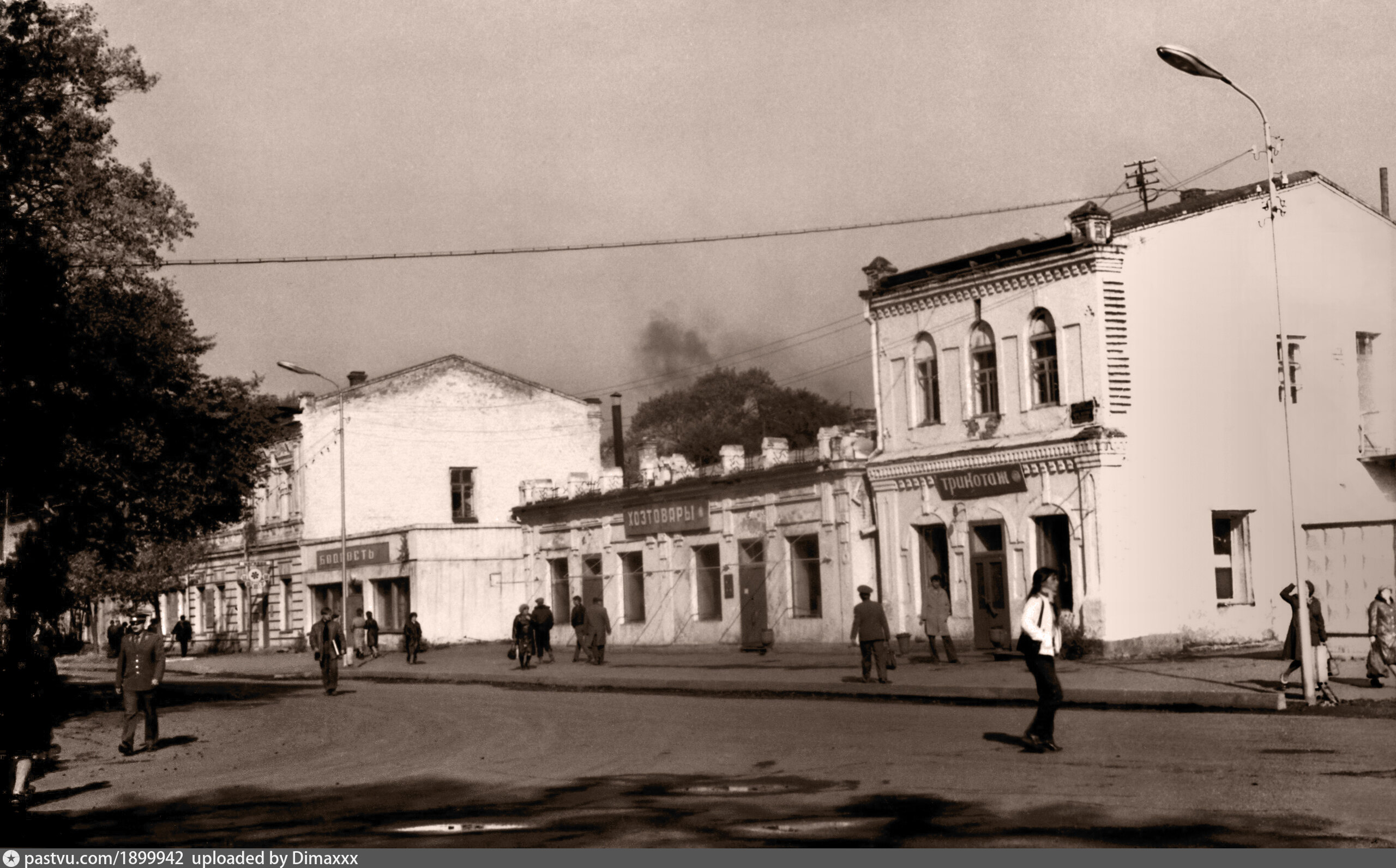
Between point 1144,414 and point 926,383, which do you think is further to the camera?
point 926,383

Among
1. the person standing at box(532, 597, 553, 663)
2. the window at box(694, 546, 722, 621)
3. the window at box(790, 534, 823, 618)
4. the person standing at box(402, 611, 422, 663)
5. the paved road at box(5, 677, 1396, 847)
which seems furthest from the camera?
the person standing at box(402, 611, 422, 663)

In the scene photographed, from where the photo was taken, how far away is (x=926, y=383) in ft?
119

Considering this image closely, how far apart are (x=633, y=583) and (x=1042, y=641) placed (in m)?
31.3

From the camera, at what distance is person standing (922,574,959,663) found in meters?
30.8

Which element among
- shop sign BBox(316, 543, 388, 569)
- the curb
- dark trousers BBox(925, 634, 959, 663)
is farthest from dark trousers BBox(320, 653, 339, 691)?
shop sign BBox(316, 543, 388, 569)

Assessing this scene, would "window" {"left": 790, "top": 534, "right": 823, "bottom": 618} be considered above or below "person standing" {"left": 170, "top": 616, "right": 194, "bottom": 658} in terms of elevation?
above

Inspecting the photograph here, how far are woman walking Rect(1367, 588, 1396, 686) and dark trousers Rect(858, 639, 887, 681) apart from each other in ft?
24.2

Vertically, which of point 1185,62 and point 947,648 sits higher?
point 1185,62

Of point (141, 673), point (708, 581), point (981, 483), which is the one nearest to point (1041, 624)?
point (141, 673)

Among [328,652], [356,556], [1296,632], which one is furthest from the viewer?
[356,556]

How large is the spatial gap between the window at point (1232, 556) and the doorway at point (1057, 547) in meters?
3.13

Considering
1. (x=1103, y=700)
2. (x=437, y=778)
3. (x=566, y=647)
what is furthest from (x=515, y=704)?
(x=566, y=647)

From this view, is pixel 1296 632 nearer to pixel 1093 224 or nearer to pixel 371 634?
pixel 1093 224

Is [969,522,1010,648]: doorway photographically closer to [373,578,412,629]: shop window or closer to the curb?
the curb
